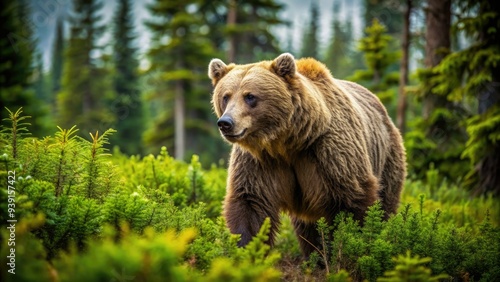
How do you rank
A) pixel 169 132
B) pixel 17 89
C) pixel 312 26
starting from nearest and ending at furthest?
pixel 17 89 → pixel 169 132 → pixel 312 26

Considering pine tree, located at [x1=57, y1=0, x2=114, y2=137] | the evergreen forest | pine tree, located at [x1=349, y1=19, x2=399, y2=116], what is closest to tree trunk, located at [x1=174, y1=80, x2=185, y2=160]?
the evergreen forest

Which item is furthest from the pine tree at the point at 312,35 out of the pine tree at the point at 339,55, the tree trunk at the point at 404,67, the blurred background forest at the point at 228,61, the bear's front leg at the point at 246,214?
the bear's front leg at the point at 246,214

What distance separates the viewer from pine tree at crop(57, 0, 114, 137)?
3772cm

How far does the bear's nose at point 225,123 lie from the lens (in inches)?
172

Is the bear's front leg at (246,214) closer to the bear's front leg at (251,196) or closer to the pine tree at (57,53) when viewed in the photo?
the bear's front leg at (251,196)

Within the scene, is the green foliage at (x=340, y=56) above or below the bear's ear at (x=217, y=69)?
above

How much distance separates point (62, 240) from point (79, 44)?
37.4 m

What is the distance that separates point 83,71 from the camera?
3772 cm

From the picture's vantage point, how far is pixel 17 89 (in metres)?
22.7

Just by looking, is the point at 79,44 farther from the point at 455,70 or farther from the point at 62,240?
the point at 62,240

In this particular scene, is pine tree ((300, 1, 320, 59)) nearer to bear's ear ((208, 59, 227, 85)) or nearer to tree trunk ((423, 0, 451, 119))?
tree trunk ((423, 0, 451, 119))

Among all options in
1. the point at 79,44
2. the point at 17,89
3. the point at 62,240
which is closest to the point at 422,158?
the point at 62,240

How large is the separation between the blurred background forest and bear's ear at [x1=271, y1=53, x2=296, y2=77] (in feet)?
14.8

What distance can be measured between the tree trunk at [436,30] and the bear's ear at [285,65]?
22.2 ft
